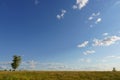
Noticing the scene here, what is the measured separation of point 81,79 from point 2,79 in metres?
19.4

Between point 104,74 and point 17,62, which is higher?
point 17,62

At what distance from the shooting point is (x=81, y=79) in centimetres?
5378

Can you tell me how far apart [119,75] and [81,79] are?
38.4ft

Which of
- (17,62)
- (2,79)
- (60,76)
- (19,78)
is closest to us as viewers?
(2,79)

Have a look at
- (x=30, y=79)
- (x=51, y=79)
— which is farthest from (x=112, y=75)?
(x=30, y=79)

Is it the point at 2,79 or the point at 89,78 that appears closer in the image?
the point at 2,79

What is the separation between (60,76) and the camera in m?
56.3

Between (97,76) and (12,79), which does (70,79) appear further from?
(12,79)

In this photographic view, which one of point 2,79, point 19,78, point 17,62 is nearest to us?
point 2,79

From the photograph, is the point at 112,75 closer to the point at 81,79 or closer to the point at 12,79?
the point at 81,79

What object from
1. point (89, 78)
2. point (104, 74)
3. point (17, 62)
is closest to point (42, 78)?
point (89, 78)

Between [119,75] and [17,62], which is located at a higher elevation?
[17,62]

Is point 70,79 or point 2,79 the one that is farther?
point 70,79

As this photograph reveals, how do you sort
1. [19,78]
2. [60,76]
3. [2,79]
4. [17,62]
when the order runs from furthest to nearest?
[17,62], [60,76], [19,78], [2,79]
